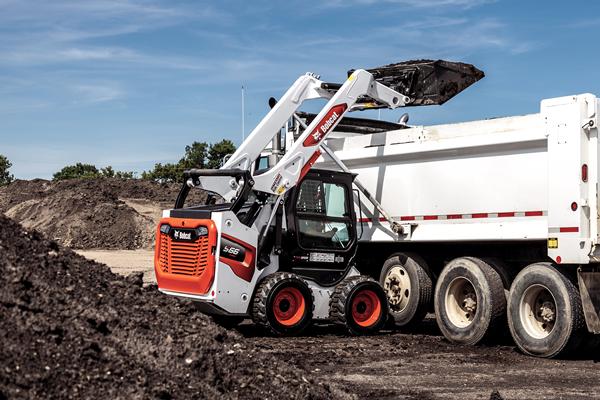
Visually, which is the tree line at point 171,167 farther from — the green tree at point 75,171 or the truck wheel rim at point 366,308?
the truck wheel rim at point 366,308

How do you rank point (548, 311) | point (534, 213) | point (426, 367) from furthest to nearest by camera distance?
point (534, 213), point (548, 311), point (426, 367)

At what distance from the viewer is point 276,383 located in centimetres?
751

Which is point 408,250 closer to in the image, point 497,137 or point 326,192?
point 326,192

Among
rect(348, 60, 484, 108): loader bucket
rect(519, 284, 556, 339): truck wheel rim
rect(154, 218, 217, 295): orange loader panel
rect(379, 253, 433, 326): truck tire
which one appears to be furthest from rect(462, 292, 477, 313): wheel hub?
rect(348, 60, 484, 108): loader bucket

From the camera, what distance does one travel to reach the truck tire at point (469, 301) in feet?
40.2

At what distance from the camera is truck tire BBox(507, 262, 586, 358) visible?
36.3 feet

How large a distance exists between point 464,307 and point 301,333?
7.46 feet

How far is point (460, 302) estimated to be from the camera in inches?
513

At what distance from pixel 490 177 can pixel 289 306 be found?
322 cm

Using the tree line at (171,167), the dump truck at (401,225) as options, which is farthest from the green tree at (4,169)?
the dump truck at (401,225)

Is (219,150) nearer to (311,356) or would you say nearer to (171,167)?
(171,167)

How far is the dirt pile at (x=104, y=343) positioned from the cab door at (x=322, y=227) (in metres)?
4.74

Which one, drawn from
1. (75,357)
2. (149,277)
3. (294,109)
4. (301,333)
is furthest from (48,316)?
(149,277)

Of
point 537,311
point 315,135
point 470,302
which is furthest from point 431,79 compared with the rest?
point 537,311
